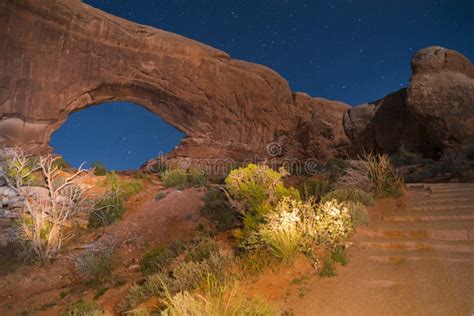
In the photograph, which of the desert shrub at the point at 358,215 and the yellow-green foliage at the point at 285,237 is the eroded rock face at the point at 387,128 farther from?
the yellow-green foliage at the point at 285,237

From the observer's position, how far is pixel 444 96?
18.3 meters

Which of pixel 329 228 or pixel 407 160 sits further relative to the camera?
pixel 407 160

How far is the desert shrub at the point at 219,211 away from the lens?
32.2 feet

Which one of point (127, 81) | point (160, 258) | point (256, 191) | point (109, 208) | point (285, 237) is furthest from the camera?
point (127, 81)

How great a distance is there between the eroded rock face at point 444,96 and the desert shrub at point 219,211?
510 inches

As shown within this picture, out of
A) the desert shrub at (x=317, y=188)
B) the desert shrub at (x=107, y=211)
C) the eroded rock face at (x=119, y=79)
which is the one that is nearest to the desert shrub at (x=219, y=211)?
the desert shrub at (x=317, y=188)

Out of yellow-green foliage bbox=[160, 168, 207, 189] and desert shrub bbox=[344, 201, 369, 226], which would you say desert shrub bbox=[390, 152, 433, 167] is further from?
desert shrub bbox=[344, 201, 369, 226]

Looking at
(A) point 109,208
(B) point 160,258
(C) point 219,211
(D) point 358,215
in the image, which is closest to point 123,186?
(A) point 109,208

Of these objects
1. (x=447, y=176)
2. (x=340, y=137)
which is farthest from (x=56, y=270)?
(x=340, y=137)

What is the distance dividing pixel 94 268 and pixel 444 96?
1834cm

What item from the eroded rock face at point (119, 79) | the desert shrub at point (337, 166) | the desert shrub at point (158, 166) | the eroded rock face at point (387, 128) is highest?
the eroded rock face at point (119, 79)

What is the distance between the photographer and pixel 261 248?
19.5 feet

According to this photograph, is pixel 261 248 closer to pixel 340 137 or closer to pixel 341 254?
pixel 341 254

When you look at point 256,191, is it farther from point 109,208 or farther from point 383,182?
point 109,208
